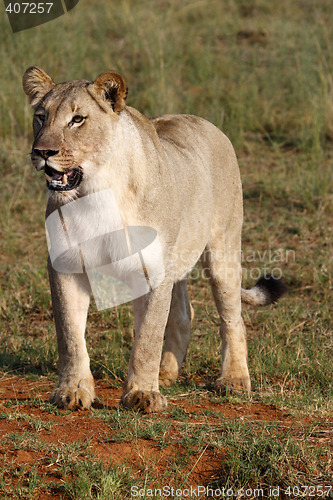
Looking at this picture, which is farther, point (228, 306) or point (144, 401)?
point (228, 306)

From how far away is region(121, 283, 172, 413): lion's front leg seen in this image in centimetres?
330

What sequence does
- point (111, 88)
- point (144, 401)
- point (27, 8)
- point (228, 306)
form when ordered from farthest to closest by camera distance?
point (27, 8) → point (228, 306) → point (144, 401) → point (111, 88)

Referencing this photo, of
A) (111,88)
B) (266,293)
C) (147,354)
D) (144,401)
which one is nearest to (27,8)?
(266,293)

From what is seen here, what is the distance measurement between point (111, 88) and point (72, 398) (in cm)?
130

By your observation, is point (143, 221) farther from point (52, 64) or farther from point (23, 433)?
point (52, 64)

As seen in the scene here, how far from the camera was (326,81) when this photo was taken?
7551 mm

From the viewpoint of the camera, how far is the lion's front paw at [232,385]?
3844 mm

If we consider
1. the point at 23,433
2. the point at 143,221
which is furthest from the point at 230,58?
the point at 23,433

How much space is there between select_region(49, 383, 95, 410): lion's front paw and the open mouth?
2.85 feet

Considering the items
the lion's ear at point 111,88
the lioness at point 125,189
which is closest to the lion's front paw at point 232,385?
the lioness at point 125,189

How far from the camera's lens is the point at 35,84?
3285 millimetres

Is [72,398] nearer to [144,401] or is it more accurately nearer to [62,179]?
[144,401]

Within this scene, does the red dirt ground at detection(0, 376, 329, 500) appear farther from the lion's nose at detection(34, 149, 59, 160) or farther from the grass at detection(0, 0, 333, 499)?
the lion's nose at detection(34, 149, 59, 160)

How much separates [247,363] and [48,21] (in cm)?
517
